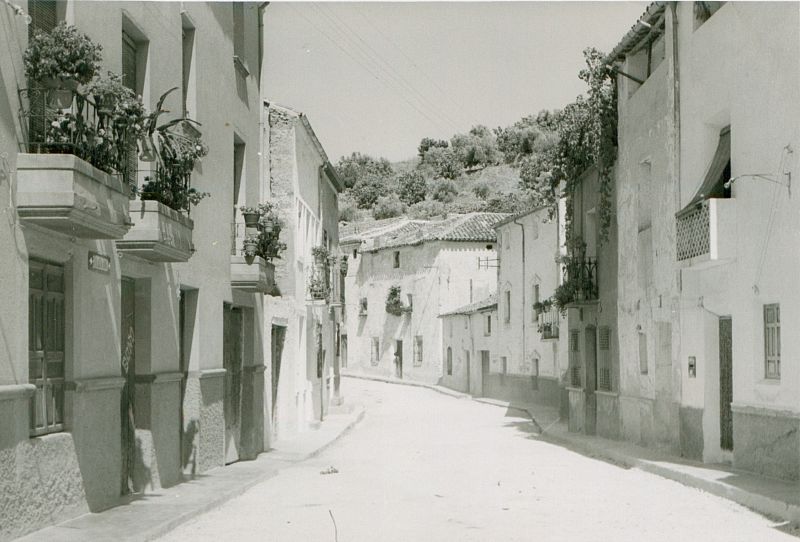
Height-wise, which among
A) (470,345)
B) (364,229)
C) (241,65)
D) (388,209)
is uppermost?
(388,209)

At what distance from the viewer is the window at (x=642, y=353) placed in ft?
72.2

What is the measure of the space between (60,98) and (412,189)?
89270mm

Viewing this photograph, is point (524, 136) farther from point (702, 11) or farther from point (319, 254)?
point (702, 11)

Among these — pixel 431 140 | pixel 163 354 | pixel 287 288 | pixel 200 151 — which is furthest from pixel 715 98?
pixel 431 140

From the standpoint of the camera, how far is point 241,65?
19531 mm

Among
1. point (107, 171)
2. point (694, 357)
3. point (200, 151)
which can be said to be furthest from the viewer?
point (694, 357)

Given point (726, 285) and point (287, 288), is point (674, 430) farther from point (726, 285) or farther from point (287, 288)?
point (287, 288)

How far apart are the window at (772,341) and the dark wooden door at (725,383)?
196cm

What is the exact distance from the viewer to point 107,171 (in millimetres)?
10711

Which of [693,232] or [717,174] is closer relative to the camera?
[693,232]

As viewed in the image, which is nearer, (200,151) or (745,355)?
(200,151)

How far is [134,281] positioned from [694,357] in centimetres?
928

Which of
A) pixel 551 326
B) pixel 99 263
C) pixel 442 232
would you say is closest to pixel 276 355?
pixel 99 263

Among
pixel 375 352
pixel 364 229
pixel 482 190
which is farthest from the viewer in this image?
pixel 482 190
